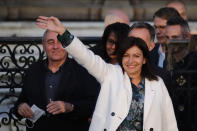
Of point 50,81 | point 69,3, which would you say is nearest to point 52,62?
point 50,81

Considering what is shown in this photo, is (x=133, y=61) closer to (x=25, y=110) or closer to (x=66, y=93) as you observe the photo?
(x=66, y=93)

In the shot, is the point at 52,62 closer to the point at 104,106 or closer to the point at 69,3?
the point at 104,106

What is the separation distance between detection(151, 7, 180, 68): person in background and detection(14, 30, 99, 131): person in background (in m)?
0.80

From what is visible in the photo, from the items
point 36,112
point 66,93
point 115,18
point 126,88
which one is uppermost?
point 115,18

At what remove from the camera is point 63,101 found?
615 cm

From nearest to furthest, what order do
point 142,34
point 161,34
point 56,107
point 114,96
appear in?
1. point 114,96
2. point 56,107
3. point 142,34
4. point 161,34

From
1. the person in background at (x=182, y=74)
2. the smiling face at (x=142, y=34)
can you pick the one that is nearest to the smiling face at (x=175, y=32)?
the person in background at (x=182, y=74)

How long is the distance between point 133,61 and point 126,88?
20 centimetres

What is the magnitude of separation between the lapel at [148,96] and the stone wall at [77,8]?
22.9ft

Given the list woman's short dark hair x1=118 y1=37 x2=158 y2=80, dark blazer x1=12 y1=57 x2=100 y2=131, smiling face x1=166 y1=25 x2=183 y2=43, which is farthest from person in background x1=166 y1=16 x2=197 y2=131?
woman's short dark hair x1=118 y1=37 x2=158 y2=80

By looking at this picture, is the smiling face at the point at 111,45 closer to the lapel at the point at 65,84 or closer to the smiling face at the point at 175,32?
the lapel at the point at 65,84

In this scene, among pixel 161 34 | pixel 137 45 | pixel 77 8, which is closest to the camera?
pixel 137 45

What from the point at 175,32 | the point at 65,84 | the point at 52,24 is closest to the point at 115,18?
the point at 175,32

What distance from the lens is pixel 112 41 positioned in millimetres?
6156
